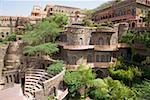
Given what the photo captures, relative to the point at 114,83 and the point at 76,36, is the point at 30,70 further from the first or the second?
the point at 114,83

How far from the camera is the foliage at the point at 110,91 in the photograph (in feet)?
101

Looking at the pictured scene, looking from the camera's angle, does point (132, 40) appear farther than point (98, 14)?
No

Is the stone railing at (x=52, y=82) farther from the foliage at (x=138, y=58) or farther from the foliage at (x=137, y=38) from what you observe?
the foliage at (x=137, y=38)

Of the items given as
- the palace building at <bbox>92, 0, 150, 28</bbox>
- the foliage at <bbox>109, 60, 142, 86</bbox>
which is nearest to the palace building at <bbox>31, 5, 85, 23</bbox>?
the palace building at <bbox>92, 0, 150, 28</bbox>

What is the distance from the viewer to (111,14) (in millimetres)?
54719

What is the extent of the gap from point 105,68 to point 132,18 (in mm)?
11801

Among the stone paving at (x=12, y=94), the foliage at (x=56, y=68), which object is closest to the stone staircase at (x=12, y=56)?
the stone paving at (x=12, y=94)

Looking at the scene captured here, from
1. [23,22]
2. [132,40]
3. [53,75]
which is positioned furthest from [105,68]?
[23,22]

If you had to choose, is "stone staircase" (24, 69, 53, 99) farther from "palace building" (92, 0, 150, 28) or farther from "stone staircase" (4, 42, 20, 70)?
"palace building" (92, 0, 150, 28)

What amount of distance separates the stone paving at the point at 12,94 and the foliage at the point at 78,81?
6732 mm

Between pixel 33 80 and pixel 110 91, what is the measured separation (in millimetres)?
12439

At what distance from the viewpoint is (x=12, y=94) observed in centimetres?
3806

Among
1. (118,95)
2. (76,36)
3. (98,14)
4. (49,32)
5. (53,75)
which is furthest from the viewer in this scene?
(98,14)

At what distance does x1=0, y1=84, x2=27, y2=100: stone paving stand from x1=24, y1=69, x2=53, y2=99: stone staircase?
1.08m
